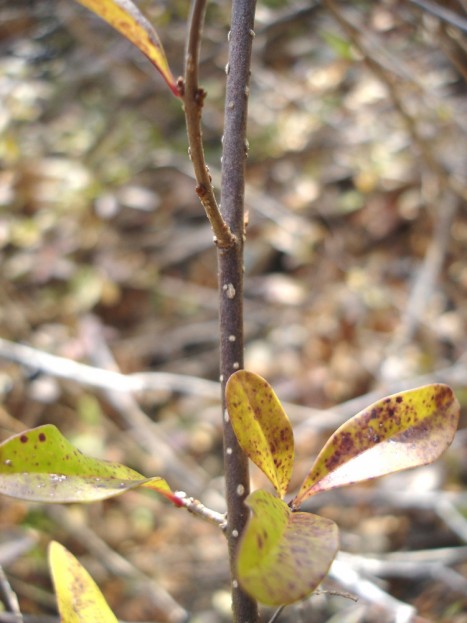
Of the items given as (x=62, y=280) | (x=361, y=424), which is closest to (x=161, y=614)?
(x=62, y=280)

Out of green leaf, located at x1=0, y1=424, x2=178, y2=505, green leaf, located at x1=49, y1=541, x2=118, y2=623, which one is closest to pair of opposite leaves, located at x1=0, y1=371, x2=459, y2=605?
green leaf, located at x1=0, y1=424, x2=178, y2=505

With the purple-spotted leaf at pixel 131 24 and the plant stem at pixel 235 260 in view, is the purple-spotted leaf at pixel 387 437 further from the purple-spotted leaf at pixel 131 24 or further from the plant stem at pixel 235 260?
the purple-spotted leaf at pixel 131 24

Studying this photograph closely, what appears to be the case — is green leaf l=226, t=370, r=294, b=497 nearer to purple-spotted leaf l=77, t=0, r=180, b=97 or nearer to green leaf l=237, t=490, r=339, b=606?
green leaf l=237, t=490, r=339, b=606

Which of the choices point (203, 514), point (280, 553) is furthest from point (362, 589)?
point (280, 553)

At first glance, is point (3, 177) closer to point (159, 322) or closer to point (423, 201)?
point (159, 322)

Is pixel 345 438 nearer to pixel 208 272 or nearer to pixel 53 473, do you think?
pixel 53 473

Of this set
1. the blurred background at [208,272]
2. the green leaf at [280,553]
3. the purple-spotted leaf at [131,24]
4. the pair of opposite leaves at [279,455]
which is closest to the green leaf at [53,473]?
the pair of opposite leaves at [279,455]
